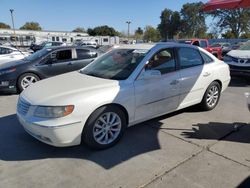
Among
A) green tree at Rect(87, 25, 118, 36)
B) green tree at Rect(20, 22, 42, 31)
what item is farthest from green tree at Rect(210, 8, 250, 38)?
green tree at Rect(20, 22, 42, 31)

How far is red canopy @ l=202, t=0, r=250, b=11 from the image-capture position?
414cm

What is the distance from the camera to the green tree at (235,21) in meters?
55.5

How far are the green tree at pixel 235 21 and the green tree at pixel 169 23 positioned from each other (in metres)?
21.1

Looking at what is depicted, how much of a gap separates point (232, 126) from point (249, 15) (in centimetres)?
6061

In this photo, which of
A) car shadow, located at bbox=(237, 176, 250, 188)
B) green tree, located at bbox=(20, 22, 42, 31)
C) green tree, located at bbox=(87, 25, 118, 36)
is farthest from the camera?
green tree, located at bbox=(20, 22, 42, 31)

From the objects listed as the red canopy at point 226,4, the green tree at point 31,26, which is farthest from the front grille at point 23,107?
the green tree at point 31,26

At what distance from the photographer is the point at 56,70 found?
7.50 m

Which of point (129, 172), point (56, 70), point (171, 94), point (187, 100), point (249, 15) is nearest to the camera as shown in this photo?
point (129, 172)

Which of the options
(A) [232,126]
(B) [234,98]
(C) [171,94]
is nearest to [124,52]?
(C) [171,94]

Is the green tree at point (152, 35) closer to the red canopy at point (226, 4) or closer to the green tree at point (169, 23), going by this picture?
the green tree at point (169, 23)

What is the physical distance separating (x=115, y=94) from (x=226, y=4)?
2.72m

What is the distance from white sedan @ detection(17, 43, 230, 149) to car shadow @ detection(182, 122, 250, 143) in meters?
0.53

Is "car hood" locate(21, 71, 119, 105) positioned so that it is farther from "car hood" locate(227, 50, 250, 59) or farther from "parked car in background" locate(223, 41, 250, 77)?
"car hood" locate(227, 50, 250, 59)

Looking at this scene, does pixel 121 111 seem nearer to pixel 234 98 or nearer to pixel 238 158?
pixel 238 158
